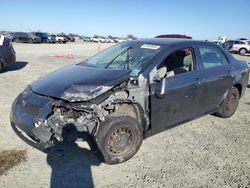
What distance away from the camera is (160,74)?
445 centimetres

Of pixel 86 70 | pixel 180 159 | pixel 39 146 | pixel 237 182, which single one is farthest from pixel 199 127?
pixel 39 146

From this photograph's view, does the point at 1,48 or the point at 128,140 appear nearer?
the point at 128,140

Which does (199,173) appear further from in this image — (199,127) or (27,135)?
(27,135)

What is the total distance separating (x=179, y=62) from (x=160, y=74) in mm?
588

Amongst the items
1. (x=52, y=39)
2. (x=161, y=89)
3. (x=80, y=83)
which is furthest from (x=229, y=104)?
(x=52, y=39)

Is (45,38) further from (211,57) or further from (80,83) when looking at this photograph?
(80,83)

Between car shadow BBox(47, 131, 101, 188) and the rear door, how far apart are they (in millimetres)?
2225

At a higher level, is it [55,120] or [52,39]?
[55,120]

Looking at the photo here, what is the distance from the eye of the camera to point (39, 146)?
12.2 ft

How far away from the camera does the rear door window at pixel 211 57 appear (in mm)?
5184

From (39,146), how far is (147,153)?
1.61 meters

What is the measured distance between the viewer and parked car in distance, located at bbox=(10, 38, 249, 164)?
12.5 feet

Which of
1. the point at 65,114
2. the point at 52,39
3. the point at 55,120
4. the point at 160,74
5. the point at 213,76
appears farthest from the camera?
the point at 52,39

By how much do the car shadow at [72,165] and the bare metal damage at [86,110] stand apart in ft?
0.61
